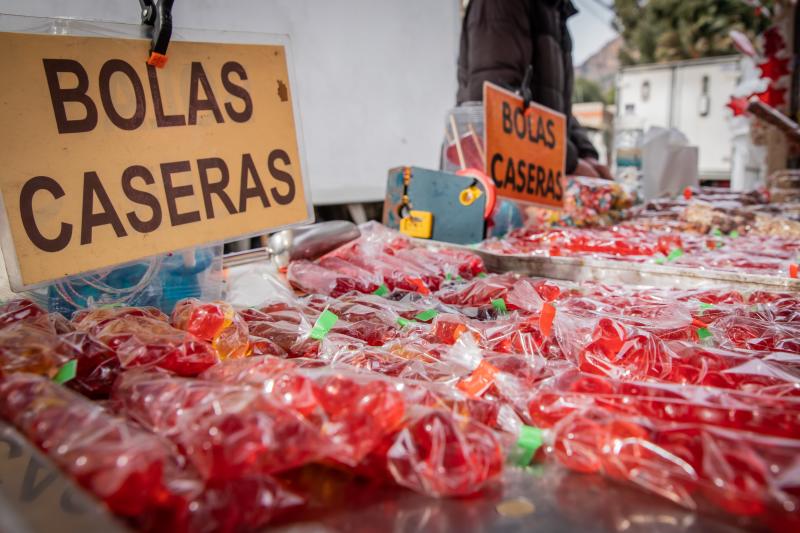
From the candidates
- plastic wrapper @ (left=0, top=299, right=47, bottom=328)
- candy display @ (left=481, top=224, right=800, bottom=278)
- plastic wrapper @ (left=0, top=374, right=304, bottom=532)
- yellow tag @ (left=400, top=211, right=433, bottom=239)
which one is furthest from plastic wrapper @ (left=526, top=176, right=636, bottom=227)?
plastic wrapper @ (left=0, top=374, right=304, bottom=532)

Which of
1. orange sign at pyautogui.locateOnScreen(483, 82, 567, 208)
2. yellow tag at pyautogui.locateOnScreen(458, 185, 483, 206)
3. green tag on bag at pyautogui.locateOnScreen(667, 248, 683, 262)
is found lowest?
green tag on bag at pyautogui.locateOnScreen(667, 248, 683, 262)

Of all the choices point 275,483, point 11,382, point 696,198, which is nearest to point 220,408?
point 275,483

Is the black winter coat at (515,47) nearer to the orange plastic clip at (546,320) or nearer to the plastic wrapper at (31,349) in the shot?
the orange plastic clip at (546,320)

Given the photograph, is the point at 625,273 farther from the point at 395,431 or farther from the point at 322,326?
the point at 395,431

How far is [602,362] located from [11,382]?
2.63 feet

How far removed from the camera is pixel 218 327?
0.91 m

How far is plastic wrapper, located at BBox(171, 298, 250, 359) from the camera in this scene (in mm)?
877

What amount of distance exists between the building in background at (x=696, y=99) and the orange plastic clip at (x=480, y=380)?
11962 mm

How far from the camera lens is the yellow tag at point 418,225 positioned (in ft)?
7.32

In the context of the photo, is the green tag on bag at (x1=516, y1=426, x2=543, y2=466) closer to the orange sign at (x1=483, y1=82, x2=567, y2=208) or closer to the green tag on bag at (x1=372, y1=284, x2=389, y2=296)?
the green tag on bag at (x1=372, y1=284, x2=389, y2=296)

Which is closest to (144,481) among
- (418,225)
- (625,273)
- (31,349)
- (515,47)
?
(31,349)

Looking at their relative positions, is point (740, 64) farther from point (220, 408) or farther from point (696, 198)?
point (220, 408)

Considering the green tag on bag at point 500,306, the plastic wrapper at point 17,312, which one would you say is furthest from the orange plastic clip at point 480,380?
the plastic wrapper at point 17,312

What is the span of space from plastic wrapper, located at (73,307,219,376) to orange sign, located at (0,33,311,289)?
0.22 meters
